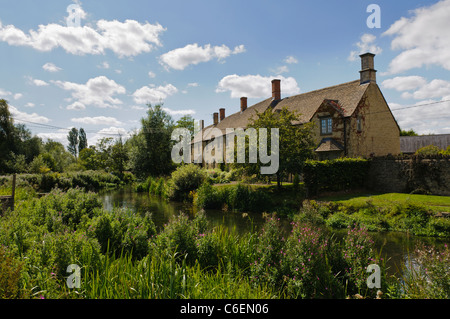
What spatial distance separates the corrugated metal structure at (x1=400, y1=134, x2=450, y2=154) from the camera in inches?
1964

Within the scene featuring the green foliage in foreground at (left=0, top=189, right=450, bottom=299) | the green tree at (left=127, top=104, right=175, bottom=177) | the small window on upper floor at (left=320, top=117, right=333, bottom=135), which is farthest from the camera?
the green tree at (left=127, top=104, right=175, bottom=177)

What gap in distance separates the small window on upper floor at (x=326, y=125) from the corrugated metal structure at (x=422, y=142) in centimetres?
3341

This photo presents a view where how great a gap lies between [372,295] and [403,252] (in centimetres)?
632

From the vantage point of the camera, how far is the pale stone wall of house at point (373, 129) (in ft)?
81.7

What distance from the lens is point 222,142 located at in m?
41.8

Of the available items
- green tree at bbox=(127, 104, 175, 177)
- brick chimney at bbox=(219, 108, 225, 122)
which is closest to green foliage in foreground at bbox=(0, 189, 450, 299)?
green tree at bbox=(127, 104, 175, 177)

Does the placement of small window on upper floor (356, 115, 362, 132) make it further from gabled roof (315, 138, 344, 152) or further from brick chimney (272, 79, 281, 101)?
brick chimney (272, 79, 281, 101)

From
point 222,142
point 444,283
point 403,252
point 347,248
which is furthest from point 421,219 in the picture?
point 222,142

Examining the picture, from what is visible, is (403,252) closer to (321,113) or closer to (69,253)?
(69,253)

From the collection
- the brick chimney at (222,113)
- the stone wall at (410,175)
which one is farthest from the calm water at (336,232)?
the brick chimney at (222,113)

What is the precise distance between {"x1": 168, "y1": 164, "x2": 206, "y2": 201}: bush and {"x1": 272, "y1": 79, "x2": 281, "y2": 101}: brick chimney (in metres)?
16.9

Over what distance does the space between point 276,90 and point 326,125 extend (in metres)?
12.5

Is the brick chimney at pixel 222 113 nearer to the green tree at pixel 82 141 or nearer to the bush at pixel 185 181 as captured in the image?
the bush at pixel 185 181
